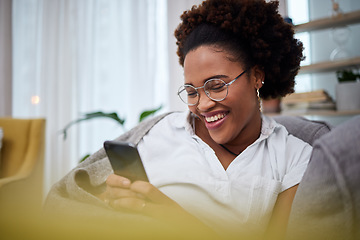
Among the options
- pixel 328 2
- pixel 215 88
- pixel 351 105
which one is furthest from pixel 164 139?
pixel 328 2

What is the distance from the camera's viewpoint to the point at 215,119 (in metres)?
0.92

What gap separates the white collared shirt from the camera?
2.61ft

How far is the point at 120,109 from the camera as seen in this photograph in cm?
287

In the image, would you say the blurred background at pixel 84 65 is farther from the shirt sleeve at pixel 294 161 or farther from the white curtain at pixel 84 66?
the shirt sleeve at pixel 294 161

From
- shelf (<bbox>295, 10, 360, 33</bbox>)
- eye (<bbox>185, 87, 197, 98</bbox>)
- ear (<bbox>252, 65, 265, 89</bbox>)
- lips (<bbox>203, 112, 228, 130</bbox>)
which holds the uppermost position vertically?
shelf (<bbox>295, 10, 360, 33</bbox>)

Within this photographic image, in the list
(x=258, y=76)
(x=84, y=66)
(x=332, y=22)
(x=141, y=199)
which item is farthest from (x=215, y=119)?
(x=84, y=66)

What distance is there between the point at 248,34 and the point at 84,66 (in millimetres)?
2348

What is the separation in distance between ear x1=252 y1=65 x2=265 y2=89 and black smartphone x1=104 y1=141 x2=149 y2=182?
1.63 feet

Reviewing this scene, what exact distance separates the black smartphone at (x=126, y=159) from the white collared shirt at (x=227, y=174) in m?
0.17

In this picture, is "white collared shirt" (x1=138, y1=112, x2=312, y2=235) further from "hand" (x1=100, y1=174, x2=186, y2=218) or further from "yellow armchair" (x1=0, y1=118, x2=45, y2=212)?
"yellow armchair" (x1=0, y1=118, x2=45, y2=212)

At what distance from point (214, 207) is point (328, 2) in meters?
1.97

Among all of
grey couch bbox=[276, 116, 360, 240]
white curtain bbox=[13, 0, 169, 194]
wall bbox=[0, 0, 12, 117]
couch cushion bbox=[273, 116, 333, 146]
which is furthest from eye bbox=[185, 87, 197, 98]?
wall bbox=[0, 0, 12, 117]

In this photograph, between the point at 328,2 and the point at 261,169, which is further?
the point at 328,2

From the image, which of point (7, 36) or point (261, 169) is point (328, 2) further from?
A: point (7, 36)
